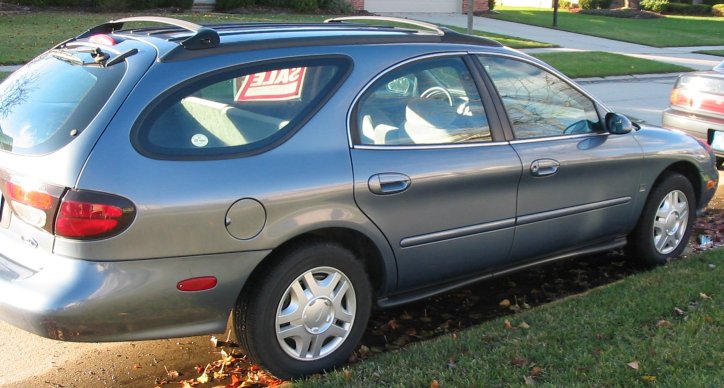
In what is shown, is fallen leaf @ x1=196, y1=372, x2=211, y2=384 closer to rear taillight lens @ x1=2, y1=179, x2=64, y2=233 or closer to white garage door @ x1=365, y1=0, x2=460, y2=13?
rear taillight lens @ x1=2, y1=179, x2=64, y2=233

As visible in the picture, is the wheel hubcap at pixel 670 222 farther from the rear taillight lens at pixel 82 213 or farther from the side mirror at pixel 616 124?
the rear taillight lens at pixel 82 213

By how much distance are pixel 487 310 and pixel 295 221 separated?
5.83ft

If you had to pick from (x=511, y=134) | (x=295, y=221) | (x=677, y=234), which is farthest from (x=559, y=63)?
(x=295, y=221)

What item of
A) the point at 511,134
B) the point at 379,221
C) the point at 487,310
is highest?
the point at 511,134

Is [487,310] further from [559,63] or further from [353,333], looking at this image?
[559,63]

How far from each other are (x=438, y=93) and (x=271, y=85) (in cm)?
105

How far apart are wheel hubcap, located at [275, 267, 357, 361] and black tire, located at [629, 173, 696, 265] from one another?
7.99ft

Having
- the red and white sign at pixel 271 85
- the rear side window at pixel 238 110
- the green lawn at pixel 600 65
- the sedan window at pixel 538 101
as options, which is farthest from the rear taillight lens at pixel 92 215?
the green lawn at pixel 600 65

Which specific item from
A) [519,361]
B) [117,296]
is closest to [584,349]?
[519,361]

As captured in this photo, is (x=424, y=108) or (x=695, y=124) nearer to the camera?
(x=424, y=108)

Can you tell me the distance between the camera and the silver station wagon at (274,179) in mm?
3369

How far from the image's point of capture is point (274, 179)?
143 inches

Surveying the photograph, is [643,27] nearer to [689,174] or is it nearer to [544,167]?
[689,174]

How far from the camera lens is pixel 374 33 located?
174 inches
